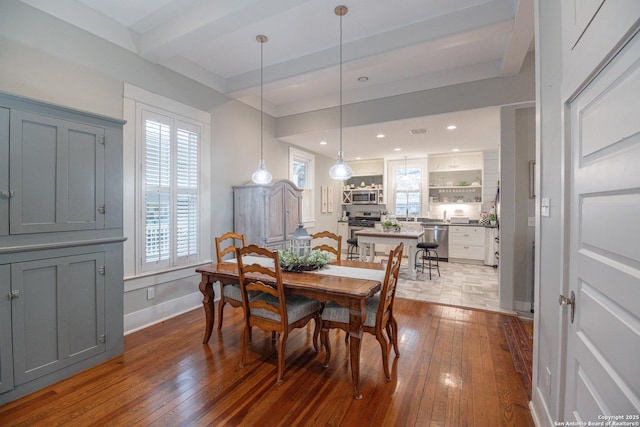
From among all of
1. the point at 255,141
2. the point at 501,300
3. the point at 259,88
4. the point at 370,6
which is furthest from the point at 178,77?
the point at 501,300

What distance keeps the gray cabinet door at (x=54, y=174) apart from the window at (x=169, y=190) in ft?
2.71

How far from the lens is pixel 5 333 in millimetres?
1902

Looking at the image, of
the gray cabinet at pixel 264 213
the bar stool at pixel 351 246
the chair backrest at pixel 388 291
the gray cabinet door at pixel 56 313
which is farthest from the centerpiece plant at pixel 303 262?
the bar stool at pixel 351 246

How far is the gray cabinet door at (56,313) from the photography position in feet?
6.50

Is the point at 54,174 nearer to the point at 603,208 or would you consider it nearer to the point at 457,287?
the point at 603,208

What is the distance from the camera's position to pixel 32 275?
2033mm

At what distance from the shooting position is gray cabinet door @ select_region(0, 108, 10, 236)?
1.89m

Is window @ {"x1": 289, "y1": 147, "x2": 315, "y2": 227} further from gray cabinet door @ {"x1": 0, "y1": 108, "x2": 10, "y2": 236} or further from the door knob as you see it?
the door knob

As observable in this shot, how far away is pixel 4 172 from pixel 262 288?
1886 millimetres

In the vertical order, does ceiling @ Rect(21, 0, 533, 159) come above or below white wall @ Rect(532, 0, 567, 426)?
above

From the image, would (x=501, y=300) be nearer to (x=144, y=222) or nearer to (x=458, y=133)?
(x=458, y=133)

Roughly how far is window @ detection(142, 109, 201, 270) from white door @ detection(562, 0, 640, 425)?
359cm

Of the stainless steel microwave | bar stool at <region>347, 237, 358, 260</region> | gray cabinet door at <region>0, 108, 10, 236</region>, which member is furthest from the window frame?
the stainless steel microwave

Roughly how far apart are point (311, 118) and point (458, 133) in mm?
2583
